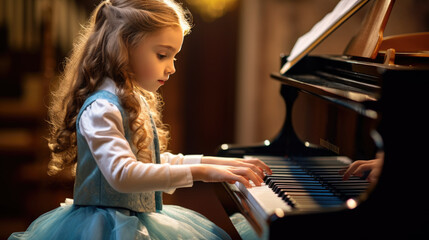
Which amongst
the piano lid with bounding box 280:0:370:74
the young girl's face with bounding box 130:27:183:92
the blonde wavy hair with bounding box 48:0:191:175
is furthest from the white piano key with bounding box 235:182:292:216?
the piano lid with bounding box 280:0:370:74

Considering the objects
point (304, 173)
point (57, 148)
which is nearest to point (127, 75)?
point (57, 148)

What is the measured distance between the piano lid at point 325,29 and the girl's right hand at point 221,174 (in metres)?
0.69

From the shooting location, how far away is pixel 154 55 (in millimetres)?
1584

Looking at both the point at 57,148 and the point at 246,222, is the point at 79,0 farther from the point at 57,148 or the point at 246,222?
the point at 246,222

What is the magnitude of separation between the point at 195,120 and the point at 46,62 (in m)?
1.43

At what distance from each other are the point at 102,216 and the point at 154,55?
0.52m

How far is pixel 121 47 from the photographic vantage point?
1541 mm

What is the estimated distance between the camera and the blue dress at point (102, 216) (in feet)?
4.81

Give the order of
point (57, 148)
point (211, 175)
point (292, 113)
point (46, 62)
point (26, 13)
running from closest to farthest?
point (211, 175), point (57, 148), point (292, 113), point (46, 62), point (26, 13)

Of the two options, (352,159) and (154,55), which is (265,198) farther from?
(154,55)

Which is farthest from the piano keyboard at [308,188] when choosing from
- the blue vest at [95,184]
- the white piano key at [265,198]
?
the blue vest at [95,184]

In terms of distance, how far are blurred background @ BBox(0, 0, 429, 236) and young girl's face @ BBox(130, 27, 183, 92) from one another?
2.31 m

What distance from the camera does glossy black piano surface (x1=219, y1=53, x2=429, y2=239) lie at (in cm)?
116

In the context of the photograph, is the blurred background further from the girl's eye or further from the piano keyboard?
the piano keyboard
